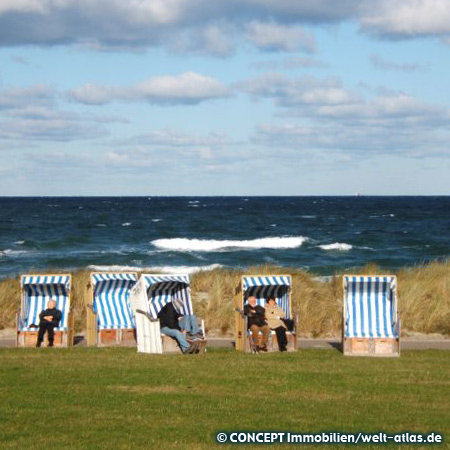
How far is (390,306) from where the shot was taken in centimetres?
1845

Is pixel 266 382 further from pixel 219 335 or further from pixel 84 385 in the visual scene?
pixel 219 335

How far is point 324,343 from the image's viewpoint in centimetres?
1952

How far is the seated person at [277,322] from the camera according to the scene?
17984 mm

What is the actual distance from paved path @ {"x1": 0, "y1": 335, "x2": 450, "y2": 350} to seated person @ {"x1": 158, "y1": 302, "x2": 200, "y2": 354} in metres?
1.14

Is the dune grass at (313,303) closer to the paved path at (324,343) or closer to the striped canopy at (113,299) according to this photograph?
the striped canopy at (113,299)

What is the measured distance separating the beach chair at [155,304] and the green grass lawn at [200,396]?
2.14ft

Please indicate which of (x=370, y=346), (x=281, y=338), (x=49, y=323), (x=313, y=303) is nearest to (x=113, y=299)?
(x=49, y=323)

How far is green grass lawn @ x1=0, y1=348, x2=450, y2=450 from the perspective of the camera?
10.5 m

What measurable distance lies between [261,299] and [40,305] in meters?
4.61

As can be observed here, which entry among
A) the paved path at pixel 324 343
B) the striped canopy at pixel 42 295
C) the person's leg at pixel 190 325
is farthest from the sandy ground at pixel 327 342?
the person's leg at pixel 190 325

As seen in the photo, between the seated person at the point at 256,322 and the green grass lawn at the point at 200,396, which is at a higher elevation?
the seated person at the point at 256,322

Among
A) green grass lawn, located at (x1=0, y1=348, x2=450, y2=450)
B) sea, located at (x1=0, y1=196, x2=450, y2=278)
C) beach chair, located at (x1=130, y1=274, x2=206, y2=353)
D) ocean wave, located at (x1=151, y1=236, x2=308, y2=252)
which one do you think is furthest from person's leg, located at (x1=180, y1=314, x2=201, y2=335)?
ocean wave, located at (x1=151, y1=236, x2=308, y2=252)

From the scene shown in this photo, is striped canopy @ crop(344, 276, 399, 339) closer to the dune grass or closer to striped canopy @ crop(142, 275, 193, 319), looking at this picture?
the dune grass

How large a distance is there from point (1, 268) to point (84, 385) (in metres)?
31.0
